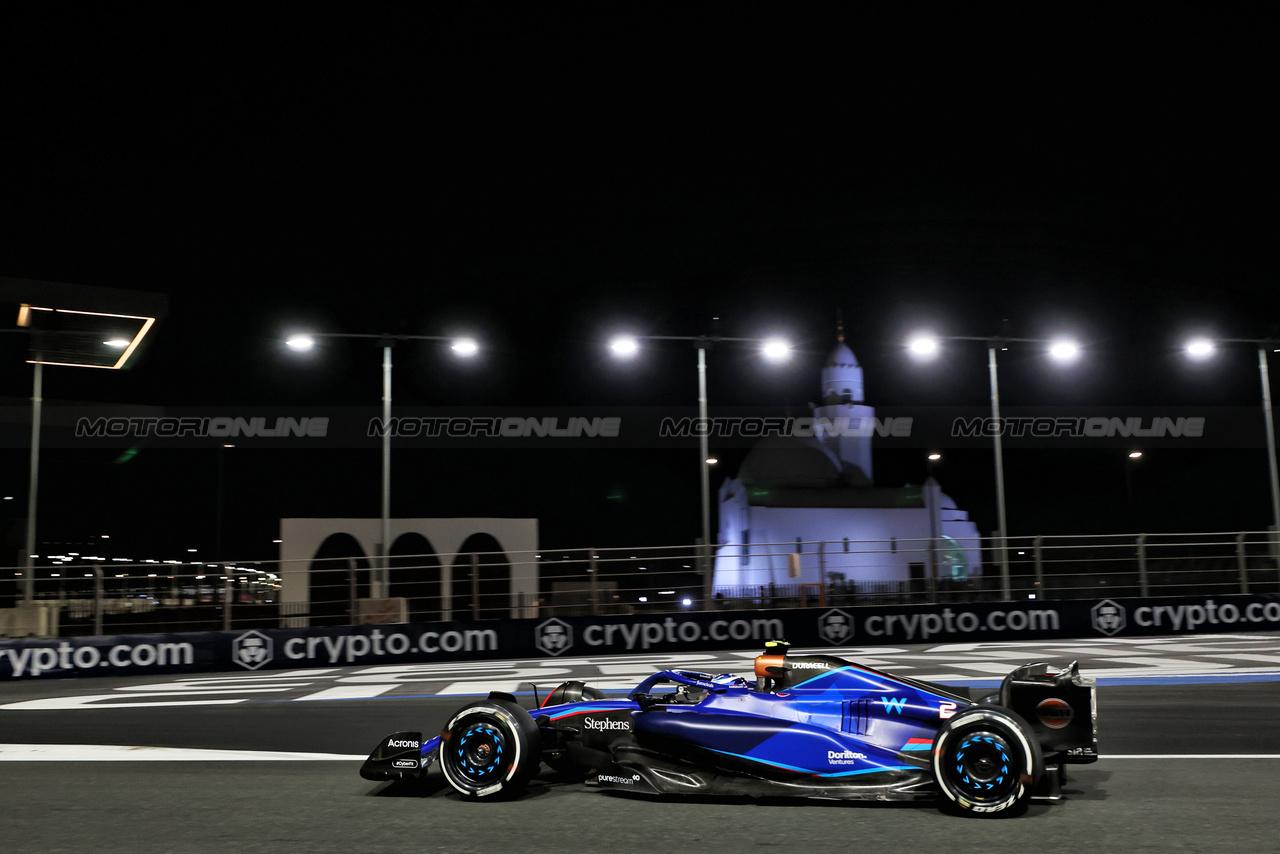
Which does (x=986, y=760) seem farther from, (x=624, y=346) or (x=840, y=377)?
(x=840, y=377)

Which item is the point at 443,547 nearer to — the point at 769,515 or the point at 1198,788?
the point at 1198,788

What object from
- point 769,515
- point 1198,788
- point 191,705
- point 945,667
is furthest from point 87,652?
point 769,515

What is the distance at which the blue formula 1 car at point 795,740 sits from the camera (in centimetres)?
547

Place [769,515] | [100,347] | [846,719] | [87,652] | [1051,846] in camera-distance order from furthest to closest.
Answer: [769,515]
[100,347]
[87,652]
[846,719]
[1051,846]

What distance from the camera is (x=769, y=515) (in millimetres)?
75500

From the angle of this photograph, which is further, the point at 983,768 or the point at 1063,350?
the point at 1063,350

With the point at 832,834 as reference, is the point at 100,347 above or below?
above

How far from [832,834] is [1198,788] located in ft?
7.94

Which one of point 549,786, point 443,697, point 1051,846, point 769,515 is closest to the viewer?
point 1051,846

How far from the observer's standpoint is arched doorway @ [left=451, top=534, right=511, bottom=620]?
1777 centimetres

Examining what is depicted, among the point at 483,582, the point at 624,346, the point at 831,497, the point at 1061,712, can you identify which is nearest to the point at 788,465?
the point at 831,497

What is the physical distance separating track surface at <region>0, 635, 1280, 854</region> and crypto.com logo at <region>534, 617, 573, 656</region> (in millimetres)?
7585

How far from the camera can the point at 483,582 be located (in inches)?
803

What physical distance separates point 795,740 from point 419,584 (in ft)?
49.4
